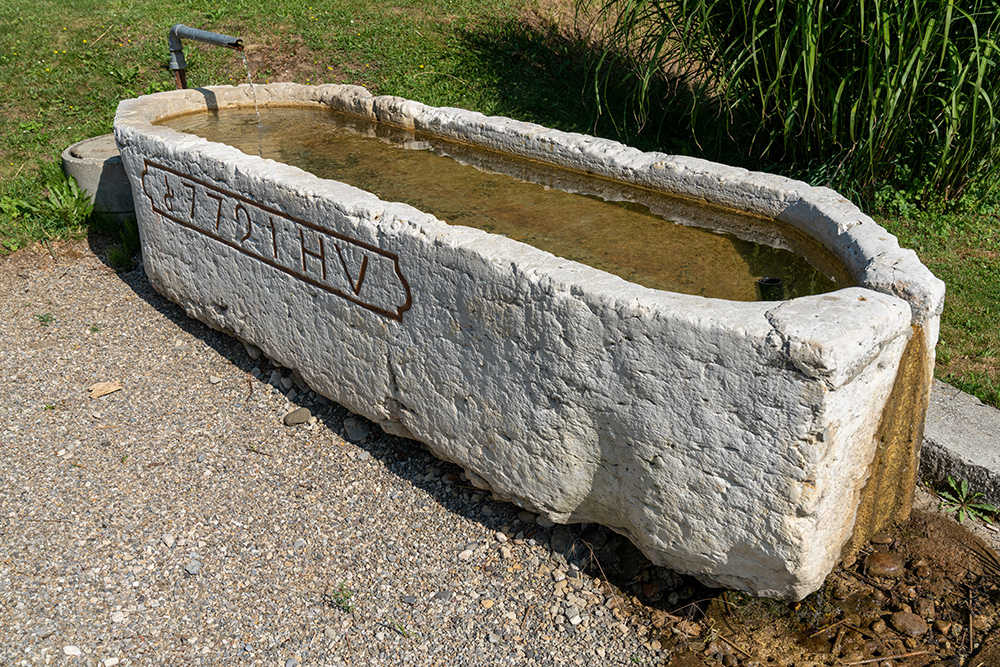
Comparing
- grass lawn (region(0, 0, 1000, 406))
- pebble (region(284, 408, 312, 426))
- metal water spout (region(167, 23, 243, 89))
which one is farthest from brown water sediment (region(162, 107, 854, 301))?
grass lawn (region(0, 0, 1000, 406))

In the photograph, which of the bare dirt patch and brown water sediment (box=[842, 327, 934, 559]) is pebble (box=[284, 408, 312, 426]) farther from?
brown water sediment (box=[842, 327, 934, 559])

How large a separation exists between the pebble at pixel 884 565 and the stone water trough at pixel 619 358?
4.4 inches

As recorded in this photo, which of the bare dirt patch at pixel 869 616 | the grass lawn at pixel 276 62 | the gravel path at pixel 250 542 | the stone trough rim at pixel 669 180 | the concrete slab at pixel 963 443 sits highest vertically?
the stone trough rim at pixel 669 180

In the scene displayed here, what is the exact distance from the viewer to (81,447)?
125 inches

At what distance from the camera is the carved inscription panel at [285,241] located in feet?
9.14

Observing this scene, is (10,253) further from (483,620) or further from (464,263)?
(483,620)

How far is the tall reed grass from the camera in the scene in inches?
143

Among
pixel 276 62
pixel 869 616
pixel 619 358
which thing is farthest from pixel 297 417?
pixel 276 62

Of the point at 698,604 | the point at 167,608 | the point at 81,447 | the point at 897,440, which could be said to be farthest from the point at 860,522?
the point at 81,447

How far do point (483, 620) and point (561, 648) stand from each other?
264 millimetres

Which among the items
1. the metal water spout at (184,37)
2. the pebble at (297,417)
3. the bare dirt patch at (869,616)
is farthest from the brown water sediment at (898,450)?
the metal water spout at (184,37)

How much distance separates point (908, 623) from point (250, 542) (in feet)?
7.10

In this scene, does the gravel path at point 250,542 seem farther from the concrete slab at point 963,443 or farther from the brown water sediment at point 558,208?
the concrete slab at point 963,443

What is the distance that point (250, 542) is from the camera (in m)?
2.77
